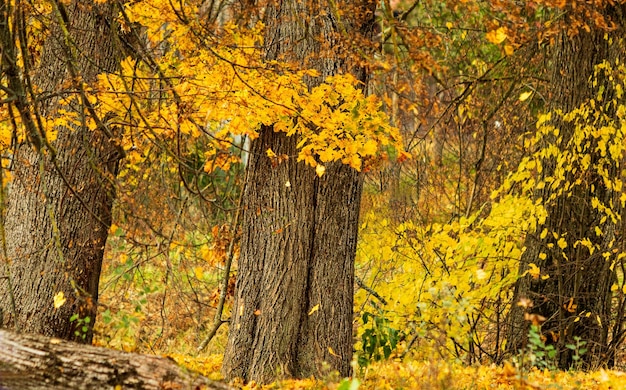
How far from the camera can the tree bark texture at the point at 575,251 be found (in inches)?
317

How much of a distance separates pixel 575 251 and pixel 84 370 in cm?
532

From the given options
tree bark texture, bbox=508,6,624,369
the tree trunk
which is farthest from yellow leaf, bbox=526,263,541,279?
the tree trunk

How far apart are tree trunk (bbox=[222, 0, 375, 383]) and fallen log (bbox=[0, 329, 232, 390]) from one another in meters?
2.52

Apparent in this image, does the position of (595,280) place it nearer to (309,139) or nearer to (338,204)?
(338,204)

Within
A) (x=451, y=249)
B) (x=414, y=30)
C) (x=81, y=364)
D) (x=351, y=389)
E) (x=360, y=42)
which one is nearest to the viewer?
(x=351, y=389)

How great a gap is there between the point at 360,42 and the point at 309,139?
79 centimetres

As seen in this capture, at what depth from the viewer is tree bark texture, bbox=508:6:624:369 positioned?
8.06 metres

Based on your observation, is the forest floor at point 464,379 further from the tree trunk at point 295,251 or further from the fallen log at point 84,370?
the fallen log at point 84,370

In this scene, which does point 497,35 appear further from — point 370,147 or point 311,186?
point 311,186

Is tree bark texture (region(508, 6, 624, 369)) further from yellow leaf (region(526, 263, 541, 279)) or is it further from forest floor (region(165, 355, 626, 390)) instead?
forest floor (region(165, 355, 626, 390))

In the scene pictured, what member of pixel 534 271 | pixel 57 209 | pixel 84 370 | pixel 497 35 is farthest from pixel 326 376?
pixel 57 209

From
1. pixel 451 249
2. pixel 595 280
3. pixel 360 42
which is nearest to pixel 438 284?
pixel 451 249

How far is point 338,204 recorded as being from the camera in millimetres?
6961

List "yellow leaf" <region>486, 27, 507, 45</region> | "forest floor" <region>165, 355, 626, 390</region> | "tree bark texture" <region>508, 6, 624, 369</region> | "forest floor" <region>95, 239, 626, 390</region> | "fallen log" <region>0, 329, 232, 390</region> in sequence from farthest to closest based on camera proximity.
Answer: "tree bark texture" <region>508, 6, 624, 369</region> < "forest floor" <region>165, 355, 626, 390</region> < "yellow leaf" <region>486, 27, 507, 45</region> < "forest floor" <region>95, 239, 626, 390</region> < "fallen log" <region>0, 329, 232, 390</region>
